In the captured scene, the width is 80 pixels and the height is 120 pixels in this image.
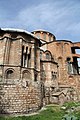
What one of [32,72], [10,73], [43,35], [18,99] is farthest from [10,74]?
[43,35]

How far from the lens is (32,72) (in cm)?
2378

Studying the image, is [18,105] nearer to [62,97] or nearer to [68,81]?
[62,97]

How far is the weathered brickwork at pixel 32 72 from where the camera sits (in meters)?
17.0

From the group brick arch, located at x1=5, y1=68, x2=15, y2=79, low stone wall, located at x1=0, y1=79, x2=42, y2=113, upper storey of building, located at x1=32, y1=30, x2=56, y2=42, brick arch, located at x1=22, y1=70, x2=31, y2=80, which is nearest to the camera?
low stone wall, located at x1=0, y1=79, x2=42, y2=113

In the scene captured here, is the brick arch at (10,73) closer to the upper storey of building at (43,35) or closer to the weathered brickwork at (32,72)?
the weathered brickwork at (32,72)

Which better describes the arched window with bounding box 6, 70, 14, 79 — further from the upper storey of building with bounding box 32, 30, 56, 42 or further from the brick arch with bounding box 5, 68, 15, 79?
the upper storey of building with bounding box 32, 30, 56, 42

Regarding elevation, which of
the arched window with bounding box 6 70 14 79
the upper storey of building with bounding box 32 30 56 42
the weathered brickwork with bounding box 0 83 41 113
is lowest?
the weathered brickwork with bounding box 0 83 41 113

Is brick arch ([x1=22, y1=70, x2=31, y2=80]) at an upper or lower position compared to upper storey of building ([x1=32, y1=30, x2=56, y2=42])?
lower

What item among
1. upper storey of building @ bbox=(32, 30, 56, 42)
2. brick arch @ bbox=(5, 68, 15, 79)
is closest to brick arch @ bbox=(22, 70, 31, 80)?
brick arch @ bbox=(5, 68, 15, 79)

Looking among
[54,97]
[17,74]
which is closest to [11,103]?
[17,74]

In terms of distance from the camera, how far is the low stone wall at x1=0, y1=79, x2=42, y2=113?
16.3 m

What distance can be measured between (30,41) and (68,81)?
13238mm

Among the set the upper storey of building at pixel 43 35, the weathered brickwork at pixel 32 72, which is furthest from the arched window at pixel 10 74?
the upper storey of building at pixel 43 35

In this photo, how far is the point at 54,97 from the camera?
79.9 feet
